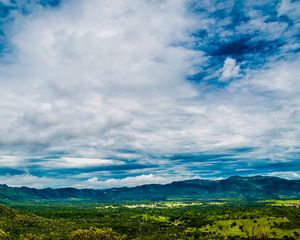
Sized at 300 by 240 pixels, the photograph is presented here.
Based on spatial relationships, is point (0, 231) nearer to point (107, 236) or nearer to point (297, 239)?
point (107, 236)

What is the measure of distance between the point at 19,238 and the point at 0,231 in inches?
459

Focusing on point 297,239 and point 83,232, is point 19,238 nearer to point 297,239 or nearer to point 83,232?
point 83,232

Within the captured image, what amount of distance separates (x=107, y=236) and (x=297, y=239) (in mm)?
104151

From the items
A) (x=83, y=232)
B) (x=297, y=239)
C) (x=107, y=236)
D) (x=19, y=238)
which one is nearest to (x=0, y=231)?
(x=19, y=238)

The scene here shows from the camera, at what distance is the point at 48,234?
198 m

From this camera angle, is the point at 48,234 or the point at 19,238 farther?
the point at 48,234

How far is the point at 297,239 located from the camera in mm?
197500

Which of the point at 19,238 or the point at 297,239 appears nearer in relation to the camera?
the point at 19,238

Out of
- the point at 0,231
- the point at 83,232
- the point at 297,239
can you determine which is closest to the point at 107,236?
the point at 83,232

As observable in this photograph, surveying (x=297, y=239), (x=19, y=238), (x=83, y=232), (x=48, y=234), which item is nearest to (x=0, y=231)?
(x=19, y=238)

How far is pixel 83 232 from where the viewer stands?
619 ft

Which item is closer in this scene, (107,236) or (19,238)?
(19,238)

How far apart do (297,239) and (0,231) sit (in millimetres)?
158837

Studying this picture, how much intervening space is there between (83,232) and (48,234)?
23.4 metres
